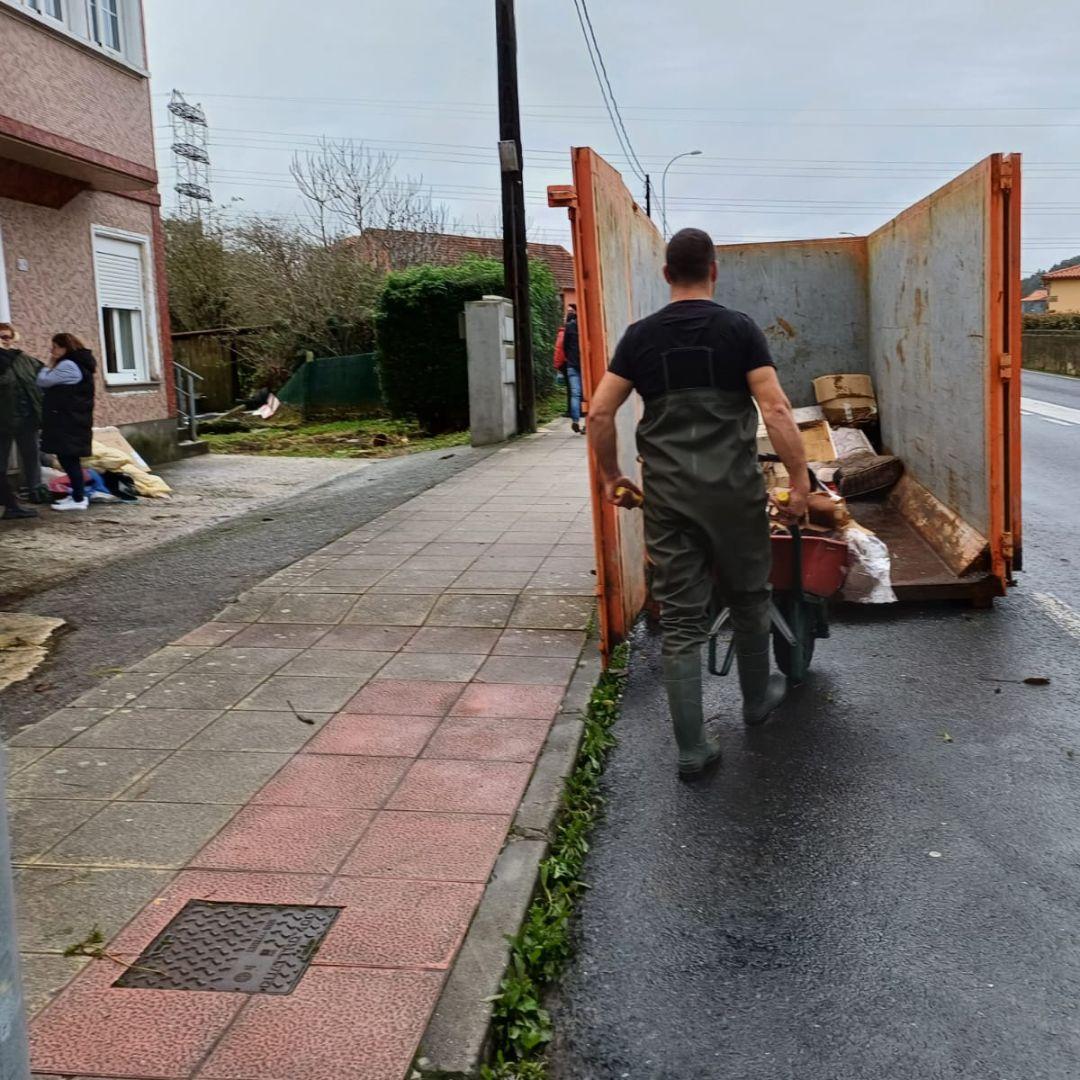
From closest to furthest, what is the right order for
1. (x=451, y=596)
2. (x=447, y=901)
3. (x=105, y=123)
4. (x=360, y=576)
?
1. (x=447, y=901)
2. (x=451, y=596)
3. (x=360, y=576)
4. (x=105, y=123)

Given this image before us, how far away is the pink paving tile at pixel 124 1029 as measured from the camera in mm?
2656

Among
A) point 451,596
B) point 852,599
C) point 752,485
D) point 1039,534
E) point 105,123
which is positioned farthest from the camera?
point 105,123

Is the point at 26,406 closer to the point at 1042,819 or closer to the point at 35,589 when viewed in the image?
the point at 35,589

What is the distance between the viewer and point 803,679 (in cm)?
543

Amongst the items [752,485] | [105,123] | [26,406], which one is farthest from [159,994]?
[105,123]

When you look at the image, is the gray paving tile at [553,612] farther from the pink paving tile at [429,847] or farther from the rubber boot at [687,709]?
the pink paving tile at [429,847]

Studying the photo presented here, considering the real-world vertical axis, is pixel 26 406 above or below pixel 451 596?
above

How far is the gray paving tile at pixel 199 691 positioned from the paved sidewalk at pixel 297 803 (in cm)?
2

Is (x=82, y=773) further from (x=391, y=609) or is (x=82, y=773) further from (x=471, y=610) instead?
(x=471, y=610)

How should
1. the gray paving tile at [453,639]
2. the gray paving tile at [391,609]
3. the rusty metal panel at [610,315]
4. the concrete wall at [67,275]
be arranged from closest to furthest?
the rusty metal panel at [610,315] < the gray paving tile at [453,639] < the gray paving tile at [391,609] < the concrete wall at [67,275]

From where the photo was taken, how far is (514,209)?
678 inches

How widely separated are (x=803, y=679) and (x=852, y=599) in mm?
924

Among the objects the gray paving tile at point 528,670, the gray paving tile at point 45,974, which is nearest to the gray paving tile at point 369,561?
the gray paving tile at point 528,670

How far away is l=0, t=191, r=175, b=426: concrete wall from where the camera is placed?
12188 mm
